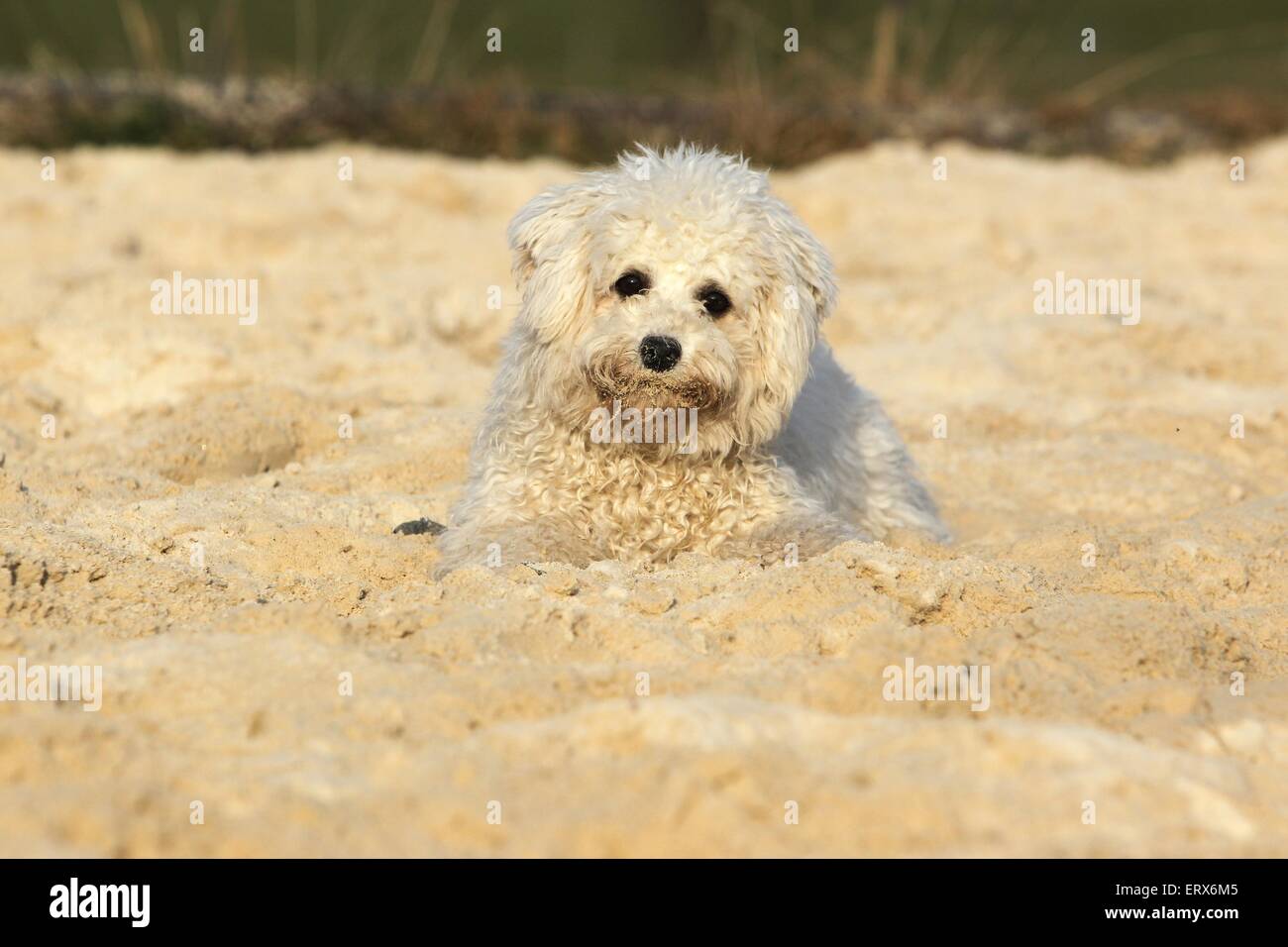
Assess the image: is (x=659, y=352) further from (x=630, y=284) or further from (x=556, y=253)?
(x=556, y=253)

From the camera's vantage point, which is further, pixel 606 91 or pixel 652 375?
pixel 606 91

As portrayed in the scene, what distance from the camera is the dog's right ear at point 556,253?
4848mm

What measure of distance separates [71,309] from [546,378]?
382 centimetres

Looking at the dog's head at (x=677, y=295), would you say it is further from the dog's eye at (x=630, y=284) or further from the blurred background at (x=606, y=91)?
the blurred background at (x=606, y=91)

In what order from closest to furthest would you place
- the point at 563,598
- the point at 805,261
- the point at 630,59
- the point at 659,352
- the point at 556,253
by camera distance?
the point at 563,598 < the point at 659,352 < the point at 556,253 < the point at 805,261 < the point at 630,59

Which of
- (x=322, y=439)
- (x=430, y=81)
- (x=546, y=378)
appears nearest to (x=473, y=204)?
(x=430, y=81)

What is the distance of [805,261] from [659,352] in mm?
705

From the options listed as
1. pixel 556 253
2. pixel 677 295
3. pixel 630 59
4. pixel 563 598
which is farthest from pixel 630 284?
pixel 630 59

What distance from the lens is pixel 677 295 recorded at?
478cm

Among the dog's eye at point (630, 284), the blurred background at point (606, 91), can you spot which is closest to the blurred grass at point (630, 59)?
the blurred background at point (606, 91)

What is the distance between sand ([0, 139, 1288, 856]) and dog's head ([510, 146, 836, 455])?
0.55 m

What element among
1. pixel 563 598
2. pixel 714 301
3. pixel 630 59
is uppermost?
pixel 630 59
